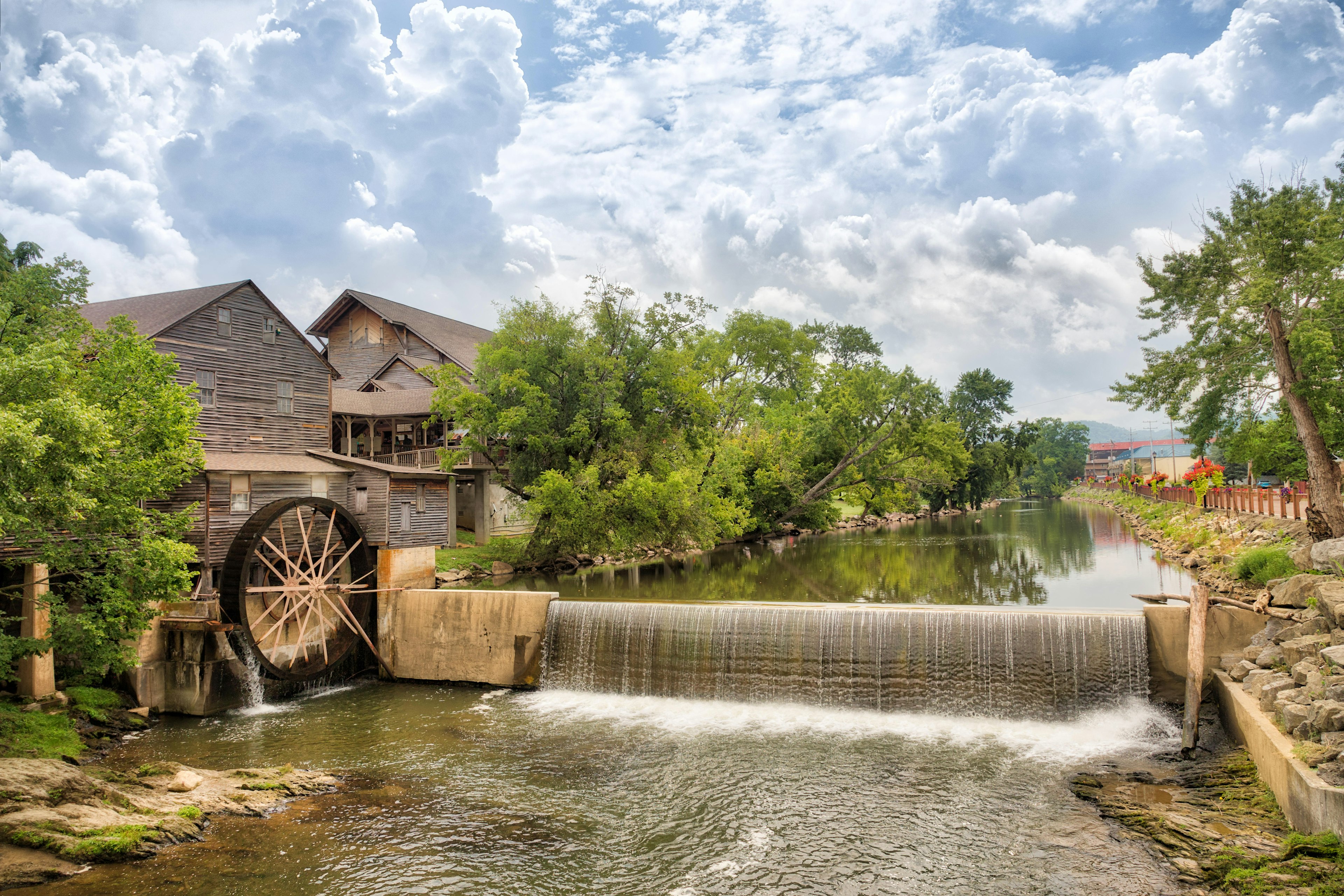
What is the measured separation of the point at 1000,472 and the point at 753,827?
63.6m

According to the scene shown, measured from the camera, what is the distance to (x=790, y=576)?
2617 cm

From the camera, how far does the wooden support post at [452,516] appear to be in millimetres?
26875

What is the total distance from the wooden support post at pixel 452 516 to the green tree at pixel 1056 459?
93957 mm

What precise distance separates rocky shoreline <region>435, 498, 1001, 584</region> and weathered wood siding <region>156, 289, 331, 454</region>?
532 centimetres

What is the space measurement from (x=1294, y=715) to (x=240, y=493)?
57.7 ft

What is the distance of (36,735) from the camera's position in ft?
34.7

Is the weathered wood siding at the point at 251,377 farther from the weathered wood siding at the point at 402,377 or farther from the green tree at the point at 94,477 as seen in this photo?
the weathered wood siding at the point at 402,377

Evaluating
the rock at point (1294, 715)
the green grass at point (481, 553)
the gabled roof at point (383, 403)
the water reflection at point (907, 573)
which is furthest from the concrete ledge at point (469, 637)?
the gabled roof at point (383, 403)

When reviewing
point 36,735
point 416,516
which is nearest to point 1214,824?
point 36,735

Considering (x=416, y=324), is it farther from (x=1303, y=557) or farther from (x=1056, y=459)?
(x=1056, y=459)

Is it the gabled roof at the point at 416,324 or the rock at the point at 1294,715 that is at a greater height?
the gabled roof at the point at 416,324

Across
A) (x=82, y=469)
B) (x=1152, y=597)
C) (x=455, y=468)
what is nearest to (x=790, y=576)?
(x=455, y=468)

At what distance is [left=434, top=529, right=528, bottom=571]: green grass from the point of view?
24094 mm

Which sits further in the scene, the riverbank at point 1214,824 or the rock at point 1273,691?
the rock at point 1273,691
